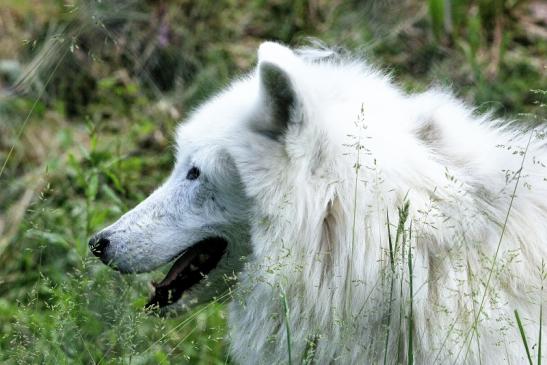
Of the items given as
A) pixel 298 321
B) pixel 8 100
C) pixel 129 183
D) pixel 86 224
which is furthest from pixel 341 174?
pixel 8 100

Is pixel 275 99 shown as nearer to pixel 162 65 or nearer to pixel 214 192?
pixel 214 192

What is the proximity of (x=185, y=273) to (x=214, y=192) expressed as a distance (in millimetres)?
339

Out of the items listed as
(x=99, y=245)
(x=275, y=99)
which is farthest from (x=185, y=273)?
(x=275, y=99)

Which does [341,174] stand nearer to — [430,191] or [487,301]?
[430,191]

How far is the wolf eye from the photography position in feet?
9.84

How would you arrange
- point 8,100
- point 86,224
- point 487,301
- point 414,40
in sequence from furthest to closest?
point 414,40 → point 8,100 → point 86,224 → point 487,301

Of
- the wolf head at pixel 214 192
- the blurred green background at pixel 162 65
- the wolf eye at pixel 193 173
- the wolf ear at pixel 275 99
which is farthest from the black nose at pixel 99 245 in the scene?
the blurred green background at pixel 162 65

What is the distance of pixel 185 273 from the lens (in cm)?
304

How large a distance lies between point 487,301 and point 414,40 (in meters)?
3.90

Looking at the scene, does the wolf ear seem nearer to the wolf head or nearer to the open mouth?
the wolf head

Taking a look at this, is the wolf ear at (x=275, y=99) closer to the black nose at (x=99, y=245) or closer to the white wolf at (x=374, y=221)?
the white wolf at (x=374, y=221)

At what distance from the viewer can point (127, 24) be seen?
249 inches

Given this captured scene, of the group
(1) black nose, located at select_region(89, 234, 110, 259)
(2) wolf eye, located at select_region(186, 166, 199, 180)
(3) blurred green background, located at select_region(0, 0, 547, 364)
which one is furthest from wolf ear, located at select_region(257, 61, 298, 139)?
(3) blurred green background, located at select_region(0, 0, 547, 364)

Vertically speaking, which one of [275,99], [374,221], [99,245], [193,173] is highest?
[275,99]
